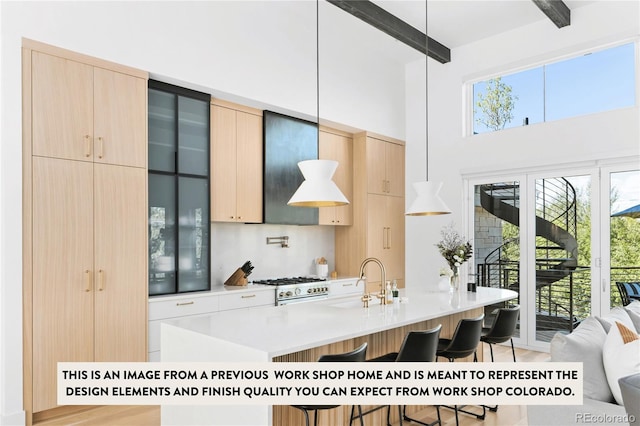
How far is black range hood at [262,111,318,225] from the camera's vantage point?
16.8 feet

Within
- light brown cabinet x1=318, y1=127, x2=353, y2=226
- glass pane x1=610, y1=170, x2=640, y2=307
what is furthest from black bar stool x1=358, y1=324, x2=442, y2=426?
glass pane x1=610, y1=170, x2=640, y2=307

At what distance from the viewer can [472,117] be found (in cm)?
614

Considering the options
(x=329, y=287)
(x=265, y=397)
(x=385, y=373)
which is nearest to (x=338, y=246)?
(x=329, y=287)

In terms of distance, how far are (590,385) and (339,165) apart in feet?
13.3

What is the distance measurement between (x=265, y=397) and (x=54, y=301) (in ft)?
6.58

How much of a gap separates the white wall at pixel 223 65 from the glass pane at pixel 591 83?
1.93 meters

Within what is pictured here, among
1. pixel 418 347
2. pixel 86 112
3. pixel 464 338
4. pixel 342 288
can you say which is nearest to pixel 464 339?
pixel 464 338

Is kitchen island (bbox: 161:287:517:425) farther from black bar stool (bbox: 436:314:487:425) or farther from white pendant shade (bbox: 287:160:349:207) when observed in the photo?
white pendant shade (bbox: 287:160:349:207)

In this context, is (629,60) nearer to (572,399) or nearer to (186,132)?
(572,399)

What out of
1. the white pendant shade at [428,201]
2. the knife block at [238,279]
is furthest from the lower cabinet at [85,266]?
the white pendant shade at [428,201]

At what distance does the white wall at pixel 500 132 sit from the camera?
4.92 meters

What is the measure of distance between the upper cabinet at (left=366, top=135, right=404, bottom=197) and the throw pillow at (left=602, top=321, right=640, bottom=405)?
3.86m

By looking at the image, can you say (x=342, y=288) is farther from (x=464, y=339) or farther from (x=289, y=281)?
(x=464, y=339)

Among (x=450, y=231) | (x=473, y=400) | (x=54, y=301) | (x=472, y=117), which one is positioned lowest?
(x=473, y=400)
